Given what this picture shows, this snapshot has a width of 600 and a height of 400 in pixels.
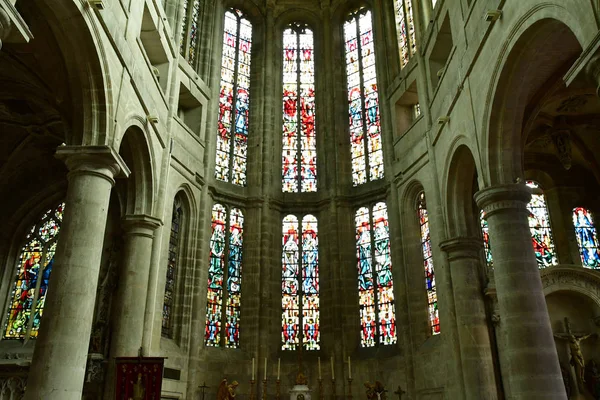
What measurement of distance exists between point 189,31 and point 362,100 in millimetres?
6313

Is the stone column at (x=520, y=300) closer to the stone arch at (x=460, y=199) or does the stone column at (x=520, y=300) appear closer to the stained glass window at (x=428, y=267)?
the stone arch at (x=460, y=199)

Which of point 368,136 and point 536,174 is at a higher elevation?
point 368,136

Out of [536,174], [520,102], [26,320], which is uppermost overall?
[536,174]

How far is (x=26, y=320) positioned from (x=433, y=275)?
458 inches

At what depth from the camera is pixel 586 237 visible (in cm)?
1560

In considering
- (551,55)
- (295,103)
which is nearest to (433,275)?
(551,55)

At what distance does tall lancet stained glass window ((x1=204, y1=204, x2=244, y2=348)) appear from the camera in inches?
631

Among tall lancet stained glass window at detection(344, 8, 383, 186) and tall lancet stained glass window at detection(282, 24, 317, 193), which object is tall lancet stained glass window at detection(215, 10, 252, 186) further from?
tall lancet stained glass window at detection(344, 8, 383, 186)

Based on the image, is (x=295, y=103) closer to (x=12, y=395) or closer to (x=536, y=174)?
(x=536, y=174)

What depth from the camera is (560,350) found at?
530 inches

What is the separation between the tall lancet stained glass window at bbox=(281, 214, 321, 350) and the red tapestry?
7.24 metres

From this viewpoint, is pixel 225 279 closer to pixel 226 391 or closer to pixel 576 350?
pixel 226 391

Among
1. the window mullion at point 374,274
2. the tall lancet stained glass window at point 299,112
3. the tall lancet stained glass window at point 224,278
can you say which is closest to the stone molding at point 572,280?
the window mullion at point 374,274

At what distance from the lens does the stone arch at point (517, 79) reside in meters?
9.24
